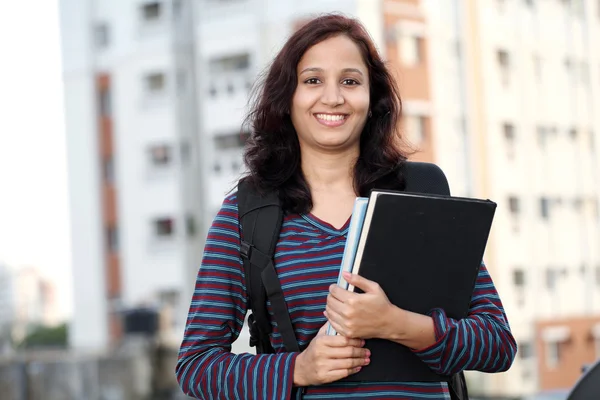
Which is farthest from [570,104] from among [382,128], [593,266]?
Result: [382,128]

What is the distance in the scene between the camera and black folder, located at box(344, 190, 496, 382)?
1482 mm

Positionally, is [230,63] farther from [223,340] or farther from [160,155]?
[223,340]

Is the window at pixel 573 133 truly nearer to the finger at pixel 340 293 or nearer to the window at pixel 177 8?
the window at pixel 177 8

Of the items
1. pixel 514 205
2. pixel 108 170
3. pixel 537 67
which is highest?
pixel 537 67

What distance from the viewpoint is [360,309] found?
1473 mm

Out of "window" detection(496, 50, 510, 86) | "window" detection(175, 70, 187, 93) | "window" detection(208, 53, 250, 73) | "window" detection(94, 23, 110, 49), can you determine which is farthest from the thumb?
"window" detection(94, 23, 110, 49)

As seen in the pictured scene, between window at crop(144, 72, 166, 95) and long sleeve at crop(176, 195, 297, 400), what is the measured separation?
2999cm

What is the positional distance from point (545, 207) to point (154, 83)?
14.9 meters

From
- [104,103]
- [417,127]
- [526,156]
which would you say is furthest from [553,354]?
[104,103]

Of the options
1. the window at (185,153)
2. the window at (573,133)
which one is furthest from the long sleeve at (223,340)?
the window at (185,153)

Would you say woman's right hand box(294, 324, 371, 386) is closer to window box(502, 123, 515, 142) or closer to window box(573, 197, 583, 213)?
window box(573, 197, 583, 213)

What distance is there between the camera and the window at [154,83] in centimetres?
3123

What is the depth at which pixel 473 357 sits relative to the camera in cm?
156

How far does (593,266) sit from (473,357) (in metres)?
19.0
